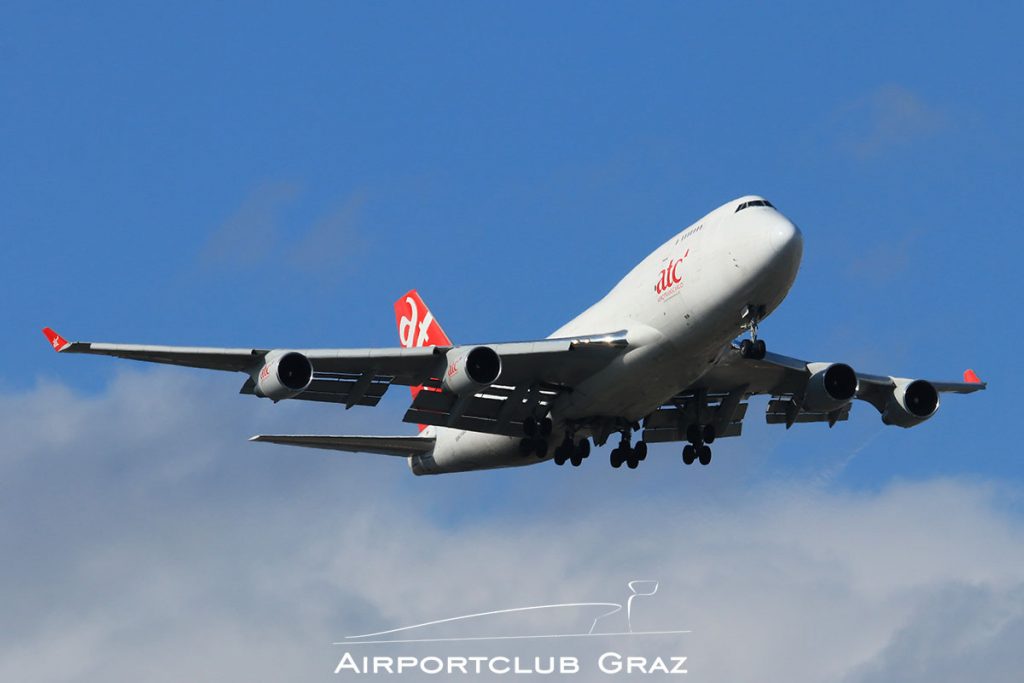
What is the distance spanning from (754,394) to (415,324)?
11.4 meters

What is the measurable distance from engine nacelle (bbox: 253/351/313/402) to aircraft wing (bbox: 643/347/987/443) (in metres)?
10.3

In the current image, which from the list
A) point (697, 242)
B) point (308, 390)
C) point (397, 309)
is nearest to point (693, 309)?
point (697, 242)

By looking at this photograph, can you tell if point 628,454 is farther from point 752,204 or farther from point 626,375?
point 752,204

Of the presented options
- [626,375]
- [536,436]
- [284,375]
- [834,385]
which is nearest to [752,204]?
[626,375]

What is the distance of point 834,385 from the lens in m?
44.2

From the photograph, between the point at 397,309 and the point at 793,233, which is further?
the point at 397,309

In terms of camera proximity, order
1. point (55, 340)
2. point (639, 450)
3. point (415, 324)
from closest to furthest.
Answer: point (55, 340), point (639, 450), point (415, 324)

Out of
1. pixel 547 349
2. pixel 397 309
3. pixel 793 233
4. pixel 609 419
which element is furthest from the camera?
pixel 397 309

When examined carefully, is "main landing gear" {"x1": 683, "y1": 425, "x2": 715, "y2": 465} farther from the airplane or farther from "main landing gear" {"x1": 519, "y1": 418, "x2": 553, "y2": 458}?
"main landing gear" {"x1": 519, "y1": 418, "x2": 553, "y2": 458}

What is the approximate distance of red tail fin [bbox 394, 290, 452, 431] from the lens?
168ft

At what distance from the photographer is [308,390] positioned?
138ft

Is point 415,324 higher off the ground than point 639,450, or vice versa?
point 415,324

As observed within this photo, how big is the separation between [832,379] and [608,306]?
6.74 metres

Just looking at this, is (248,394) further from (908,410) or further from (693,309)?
(908,410)
